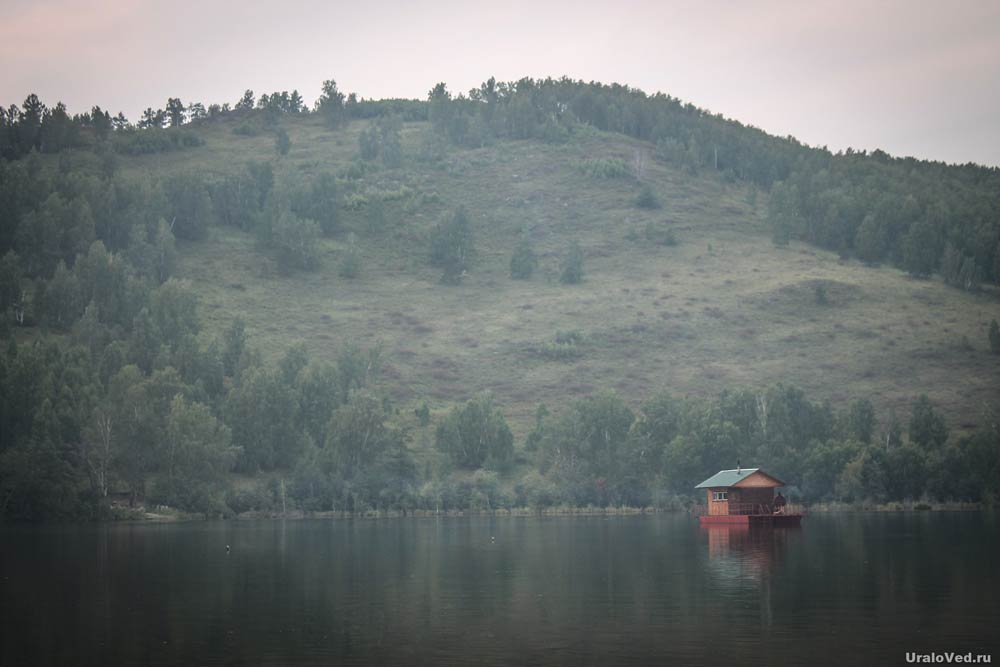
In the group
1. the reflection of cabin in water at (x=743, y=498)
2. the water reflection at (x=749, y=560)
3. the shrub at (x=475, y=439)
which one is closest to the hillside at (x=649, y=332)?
the shrub at (x=475, y=439)

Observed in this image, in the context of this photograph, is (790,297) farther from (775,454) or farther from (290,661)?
(290,661)

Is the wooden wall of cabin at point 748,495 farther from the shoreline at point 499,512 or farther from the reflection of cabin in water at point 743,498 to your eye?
the shoreline at point 499,512

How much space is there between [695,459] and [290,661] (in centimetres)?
9134

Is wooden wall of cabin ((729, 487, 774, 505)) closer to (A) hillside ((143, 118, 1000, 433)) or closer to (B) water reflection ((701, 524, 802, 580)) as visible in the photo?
(B) water reflection ((701, 524, 802, 580))

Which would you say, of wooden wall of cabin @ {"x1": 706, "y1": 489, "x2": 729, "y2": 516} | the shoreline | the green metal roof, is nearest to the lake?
the green metal roof

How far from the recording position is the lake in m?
30.9

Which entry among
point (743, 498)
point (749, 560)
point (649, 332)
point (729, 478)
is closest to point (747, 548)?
point (749, 560)

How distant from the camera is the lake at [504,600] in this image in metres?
30.9

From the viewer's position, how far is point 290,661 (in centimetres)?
2983

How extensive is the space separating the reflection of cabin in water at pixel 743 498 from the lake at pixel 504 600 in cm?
2006

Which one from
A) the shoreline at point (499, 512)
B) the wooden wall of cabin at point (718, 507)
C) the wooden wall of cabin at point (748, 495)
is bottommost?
the shoreline at point (499, 512)

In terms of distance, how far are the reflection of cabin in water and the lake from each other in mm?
20056

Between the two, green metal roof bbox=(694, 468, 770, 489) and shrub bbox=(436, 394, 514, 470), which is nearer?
green metal roof bbox=(694, 468, 770, 489)

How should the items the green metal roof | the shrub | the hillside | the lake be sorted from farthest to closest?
the hillside, the shrub, the green metal roof, the lake
